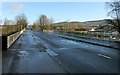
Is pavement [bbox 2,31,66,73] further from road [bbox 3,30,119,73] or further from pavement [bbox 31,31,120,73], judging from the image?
pavement [bbox 31,31,120,73]

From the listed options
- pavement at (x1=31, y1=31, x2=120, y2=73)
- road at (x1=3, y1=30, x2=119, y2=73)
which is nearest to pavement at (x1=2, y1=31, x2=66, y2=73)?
road at (x1=3, y1=30, x2=119, y2=73)

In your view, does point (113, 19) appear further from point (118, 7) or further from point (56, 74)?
point (56, 74)

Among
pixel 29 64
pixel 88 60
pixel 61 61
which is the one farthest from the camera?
pixel 88 60

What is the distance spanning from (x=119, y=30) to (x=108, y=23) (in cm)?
208

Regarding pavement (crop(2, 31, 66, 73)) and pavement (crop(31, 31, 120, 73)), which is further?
pavement (crop(31, 31, 120, 73))

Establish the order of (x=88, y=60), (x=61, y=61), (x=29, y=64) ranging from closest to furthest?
(x=29, y=64) → (x=61, y=61) → (x=88, y=60)

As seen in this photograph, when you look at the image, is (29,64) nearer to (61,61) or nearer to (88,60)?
(61,61)

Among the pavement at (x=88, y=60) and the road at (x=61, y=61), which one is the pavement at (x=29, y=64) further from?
the pavement at (x=88, y=60)

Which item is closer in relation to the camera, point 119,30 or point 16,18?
point 119,30

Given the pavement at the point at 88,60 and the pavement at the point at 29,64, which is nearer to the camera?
the pavement at the point at 29,64

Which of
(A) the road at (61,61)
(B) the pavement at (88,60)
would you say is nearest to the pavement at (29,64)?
(A) the road at (61,61)

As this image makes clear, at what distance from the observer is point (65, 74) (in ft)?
36.3

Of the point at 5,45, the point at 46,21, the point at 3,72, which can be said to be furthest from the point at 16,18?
the point at 3,72

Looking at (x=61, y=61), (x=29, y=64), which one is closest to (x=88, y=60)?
(x=61, y=61)
